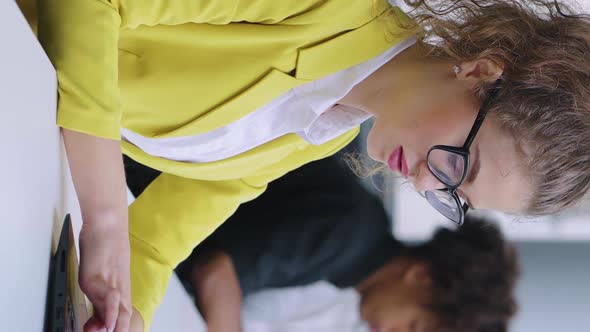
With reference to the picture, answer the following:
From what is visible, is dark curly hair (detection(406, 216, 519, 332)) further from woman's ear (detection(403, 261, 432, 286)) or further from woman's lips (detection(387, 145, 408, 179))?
woman's lips (detection(387, 145, 408, 179))

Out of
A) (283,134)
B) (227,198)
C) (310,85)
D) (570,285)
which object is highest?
(310,85)

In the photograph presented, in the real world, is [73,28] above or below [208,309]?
above

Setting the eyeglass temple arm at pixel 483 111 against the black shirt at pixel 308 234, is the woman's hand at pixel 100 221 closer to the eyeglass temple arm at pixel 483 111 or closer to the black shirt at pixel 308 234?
the eyeglass temple arm at pixel 483 111

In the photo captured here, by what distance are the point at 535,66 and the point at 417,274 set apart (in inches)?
69.2

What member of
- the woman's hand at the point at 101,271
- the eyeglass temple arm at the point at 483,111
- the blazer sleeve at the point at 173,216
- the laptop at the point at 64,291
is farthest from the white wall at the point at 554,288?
the laptop at the point at 64,291

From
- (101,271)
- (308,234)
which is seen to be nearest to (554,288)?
(308,234)

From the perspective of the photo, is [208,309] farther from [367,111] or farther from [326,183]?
[367,111]

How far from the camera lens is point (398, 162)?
1006 mm

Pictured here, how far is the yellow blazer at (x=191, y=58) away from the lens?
692 millimetres

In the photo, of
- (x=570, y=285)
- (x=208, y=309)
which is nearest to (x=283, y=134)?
(x=208, y=309)

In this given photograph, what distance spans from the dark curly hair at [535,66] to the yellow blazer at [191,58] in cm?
6

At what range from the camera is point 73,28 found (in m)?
0.68

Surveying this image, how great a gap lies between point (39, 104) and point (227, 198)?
2.18 ft

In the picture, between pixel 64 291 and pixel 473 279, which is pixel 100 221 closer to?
pixel 64 291
